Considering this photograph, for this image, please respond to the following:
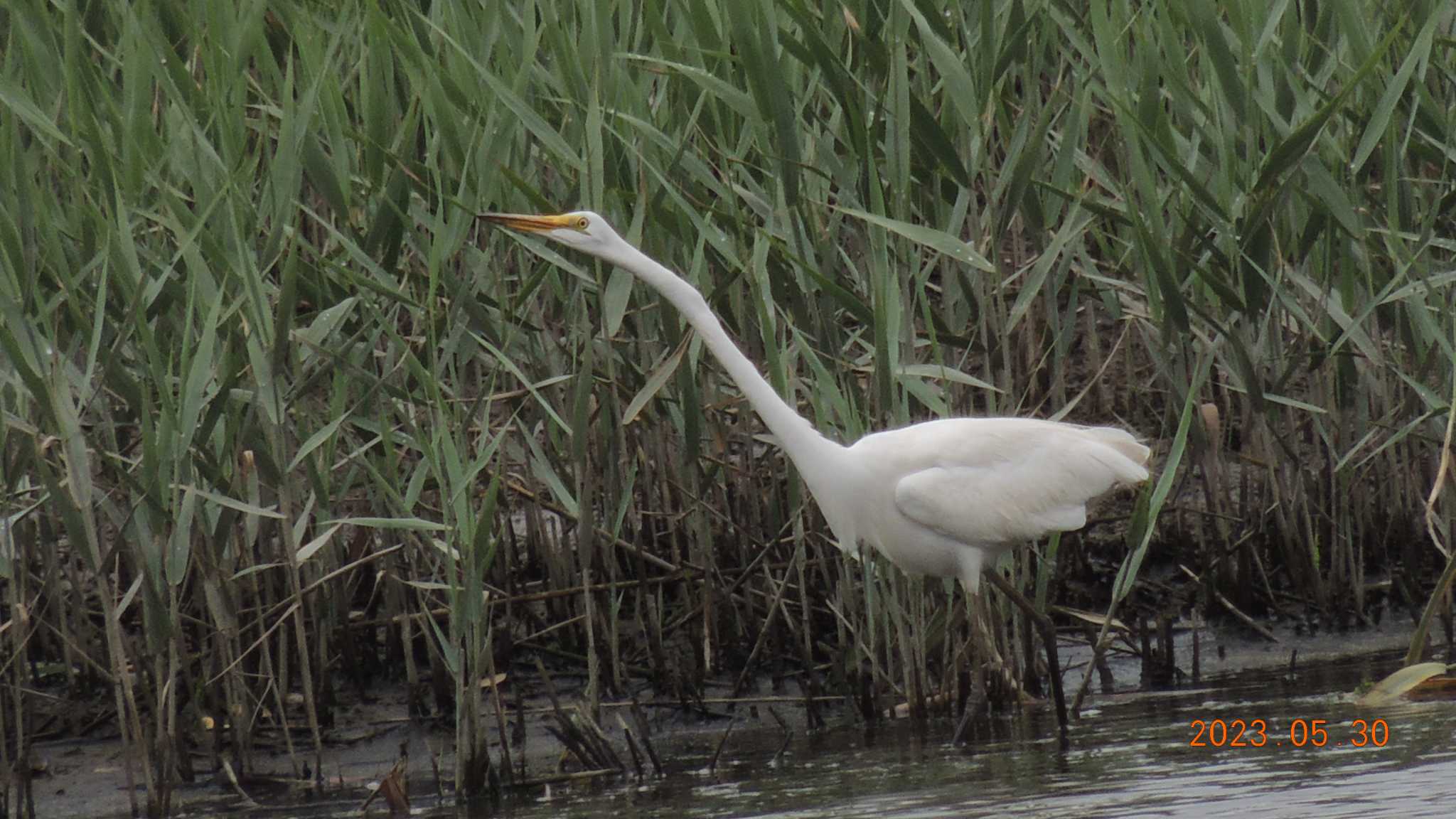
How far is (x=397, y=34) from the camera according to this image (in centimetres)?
516

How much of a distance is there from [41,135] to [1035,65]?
290 cm

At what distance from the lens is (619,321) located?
529 centimetres

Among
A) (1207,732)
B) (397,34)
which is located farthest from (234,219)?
(1207,732)

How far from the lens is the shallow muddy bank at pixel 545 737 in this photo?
16.5ft

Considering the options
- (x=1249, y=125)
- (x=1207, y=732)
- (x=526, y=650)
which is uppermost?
(x=1249, y=125)

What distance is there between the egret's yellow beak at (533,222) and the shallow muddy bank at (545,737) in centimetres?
139

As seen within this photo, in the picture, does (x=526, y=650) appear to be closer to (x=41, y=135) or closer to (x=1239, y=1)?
(x=41, y=135)

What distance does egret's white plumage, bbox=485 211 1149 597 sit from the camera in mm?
5039
